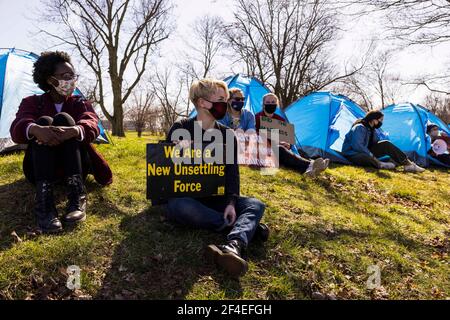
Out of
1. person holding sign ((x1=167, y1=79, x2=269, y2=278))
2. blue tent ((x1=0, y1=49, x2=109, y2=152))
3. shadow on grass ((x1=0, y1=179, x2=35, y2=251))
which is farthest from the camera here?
blue tent ((x1=0, y1=49, x2=109, y2=152))

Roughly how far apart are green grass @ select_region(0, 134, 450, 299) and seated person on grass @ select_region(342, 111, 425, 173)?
280 cm

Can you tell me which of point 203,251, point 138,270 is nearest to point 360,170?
point 203,251

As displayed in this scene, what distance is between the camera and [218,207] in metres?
3.11

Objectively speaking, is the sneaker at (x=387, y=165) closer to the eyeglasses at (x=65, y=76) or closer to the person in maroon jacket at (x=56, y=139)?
the person in maroon jacket at (x=56, y=139)

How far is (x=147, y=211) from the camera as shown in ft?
11.2

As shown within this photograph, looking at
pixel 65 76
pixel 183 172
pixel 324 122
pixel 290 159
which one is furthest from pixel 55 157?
pixel 324 122

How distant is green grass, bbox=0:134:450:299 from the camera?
2.36 metres

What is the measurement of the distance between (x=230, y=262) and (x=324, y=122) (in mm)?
6158

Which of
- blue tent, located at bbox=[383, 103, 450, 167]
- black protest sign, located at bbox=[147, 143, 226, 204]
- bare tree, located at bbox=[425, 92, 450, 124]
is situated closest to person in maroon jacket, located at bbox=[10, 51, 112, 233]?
black protest sign, located at bbox=[147, 143, 226, 204]

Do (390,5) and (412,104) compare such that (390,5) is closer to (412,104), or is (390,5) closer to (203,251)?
(412,104)

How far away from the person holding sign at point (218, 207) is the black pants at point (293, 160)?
2620mm

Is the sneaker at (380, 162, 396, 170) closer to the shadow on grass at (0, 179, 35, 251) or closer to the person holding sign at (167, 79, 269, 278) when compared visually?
the person holding sign at (167, 79, 269, 278)

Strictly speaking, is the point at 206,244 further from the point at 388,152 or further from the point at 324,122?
the point at 388,152

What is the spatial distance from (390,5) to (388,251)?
5717 mm
